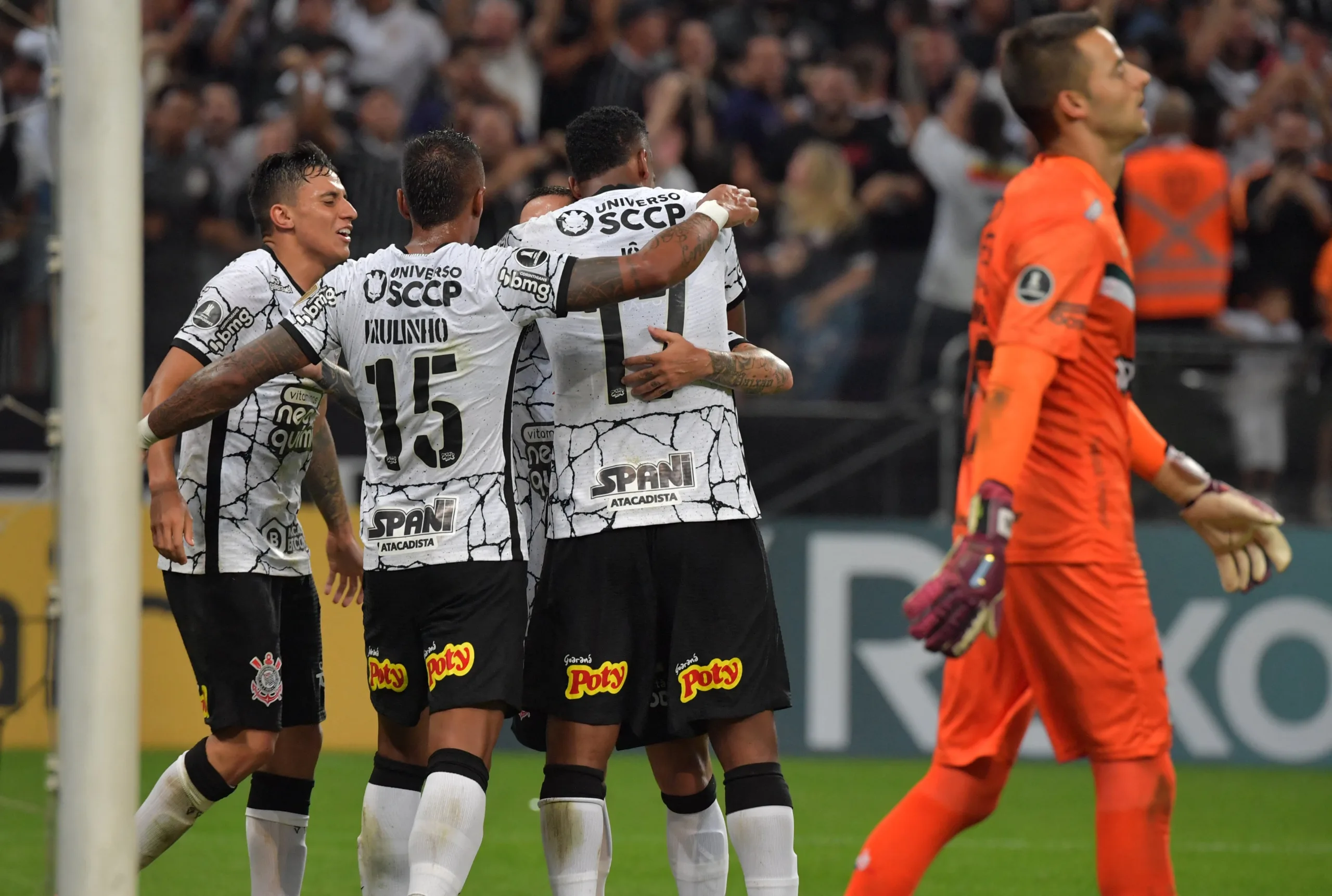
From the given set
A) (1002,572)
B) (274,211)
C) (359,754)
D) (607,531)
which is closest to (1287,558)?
(1002,572)

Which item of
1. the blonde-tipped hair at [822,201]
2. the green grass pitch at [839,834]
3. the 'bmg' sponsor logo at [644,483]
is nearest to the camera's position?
the 'bmg' sponsor logo at [644,483]

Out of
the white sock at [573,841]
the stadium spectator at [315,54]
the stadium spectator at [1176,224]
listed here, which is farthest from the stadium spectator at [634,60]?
the white sock at [573,841]

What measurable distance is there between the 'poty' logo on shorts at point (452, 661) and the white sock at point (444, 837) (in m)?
0.28

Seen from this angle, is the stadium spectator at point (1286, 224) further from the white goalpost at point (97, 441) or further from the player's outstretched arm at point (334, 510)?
the white goalpost at point (97, 441)

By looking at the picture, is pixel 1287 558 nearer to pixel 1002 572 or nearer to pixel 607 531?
pixel 1002 572

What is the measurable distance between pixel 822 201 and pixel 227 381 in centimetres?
772

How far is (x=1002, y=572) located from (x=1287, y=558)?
110 centimetres

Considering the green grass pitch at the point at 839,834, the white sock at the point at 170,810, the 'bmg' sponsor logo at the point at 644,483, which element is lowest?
the green grass pitch at the point at 839,834

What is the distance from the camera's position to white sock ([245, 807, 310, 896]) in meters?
5.46

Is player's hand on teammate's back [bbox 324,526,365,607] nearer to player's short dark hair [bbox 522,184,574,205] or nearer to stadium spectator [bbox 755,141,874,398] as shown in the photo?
player's short dark hair [bbox 522,184,574,205]

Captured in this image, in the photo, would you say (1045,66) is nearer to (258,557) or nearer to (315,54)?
(258,557)

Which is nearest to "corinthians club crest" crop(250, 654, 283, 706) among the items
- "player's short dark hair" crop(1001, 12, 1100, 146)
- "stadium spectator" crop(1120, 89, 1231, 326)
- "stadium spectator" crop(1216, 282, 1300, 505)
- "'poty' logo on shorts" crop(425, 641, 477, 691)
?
"'poty' logo on shorts" crop(425, 641, 477, 691)

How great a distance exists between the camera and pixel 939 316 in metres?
10.9

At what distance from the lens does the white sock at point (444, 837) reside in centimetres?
456
